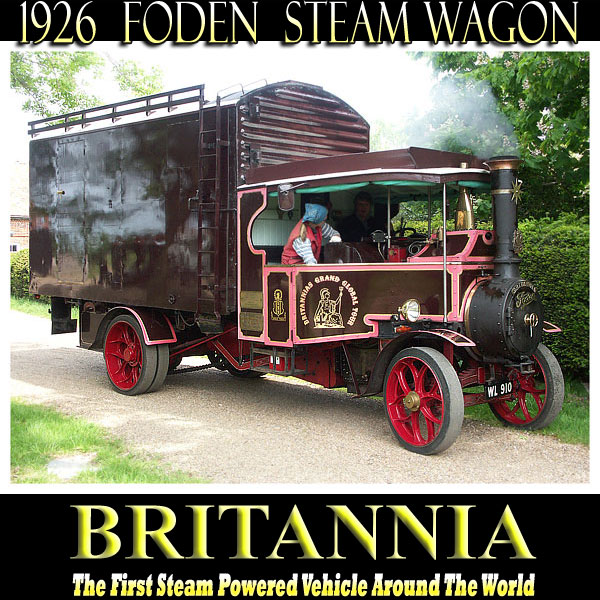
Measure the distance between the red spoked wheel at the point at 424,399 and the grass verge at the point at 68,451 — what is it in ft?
6.41

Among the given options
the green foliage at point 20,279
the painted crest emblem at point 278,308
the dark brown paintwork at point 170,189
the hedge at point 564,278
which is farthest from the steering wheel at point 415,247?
the green foliage at point 20,279

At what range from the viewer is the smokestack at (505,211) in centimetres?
649

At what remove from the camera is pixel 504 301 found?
248 inches

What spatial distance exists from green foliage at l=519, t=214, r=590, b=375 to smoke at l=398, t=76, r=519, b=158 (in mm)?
1344

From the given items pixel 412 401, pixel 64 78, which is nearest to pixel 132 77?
pixel 64 78

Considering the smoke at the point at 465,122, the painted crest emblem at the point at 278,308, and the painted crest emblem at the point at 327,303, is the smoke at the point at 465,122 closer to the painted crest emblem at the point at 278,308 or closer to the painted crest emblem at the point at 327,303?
the painted crest emblem at the point at 327,303

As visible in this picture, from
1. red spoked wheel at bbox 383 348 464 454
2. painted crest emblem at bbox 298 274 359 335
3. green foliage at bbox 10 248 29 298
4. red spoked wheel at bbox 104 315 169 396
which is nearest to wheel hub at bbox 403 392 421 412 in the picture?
red spoked wheel at bbox 383 348 464 454

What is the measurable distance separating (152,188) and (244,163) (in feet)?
5.02

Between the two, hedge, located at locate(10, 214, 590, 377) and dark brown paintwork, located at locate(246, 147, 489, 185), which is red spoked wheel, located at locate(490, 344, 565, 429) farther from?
dark brown paintwork, located at locate(246, 147, 489, 185)

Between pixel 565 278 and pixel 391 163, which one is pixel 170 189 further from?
pixel 565 278

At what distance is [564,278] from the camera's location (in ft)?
26.0

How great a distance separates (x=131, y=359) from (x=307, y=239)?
330 cm

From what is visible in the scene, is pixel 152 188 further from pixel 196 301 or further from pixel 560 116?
pixel 560 116

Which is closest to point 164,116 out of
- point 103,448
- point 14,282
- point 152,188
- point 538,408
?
point 152,188
